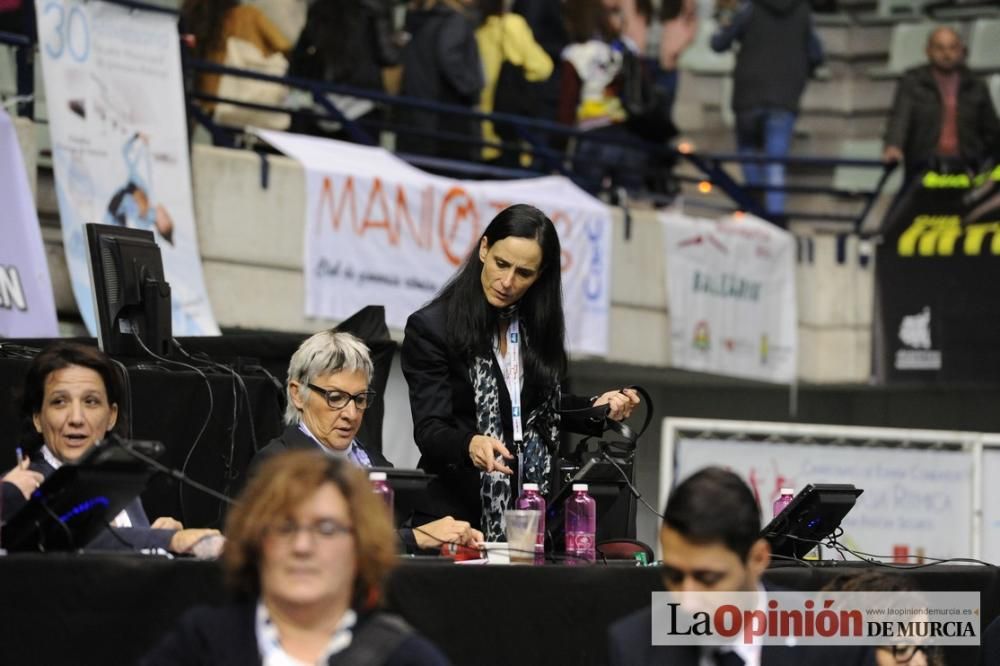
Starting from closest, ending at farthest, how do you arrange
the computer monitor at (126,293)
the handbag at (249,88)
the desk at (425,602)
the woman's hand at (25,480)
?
the desk at (425,602) < the woman's hand at (25,480) < the computer monitor at (126,293) < the handbag at (249,88)

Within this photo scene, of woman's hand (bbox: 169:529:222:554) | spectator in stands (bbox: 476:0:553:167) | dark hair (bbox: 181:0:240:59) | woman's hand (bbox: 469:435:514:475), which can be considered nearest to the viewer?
woman's hand (bbox: 169:529:222:554)

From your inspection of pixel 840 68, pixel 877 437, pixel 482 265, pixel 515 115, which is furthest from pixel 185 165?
pixel 840 68

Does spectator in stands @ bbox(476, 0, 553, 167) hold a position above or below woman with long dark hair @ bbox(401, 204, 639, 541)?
→ above

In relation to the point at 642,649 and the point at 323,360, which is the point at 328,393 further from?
the point at 642,649

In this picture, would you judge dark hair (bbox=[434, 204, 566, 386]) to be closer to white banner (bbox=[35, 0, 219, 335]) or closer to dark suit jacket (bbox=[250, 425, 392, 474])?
dark suit jacket (bbox=[250, 425, 392, 474])

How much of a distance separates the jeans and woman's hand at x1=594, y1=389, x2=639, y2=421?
9.06 metres

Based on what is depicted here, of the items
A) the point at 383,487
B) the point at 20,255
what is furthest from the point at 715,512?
the point at 20,255

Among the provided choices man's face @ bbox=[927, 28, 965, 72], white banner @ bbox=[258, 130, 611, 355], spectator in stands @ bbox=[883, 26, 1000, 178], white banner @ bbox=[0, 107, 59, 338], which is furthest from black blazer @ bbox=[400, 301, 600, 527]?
man's face @ bbox=[927, 28, 965, 72]

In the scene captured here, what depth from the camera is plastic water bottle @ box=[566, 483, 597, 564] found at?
509 cm

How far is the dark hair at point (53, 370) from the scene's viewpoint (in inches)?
193

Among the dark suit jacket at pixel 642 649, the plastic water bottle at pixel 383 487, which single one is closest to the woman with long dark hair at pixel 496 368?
the plastic water bottle at pixel 383 487

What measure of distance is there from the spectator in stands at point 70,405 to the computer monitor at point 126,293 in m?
1.74

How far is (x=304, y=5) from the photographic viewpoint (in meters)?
11.9

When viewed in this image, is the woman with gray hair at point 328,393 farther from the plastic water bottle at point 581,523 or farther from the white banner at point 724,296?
the white banner at point 724,296
